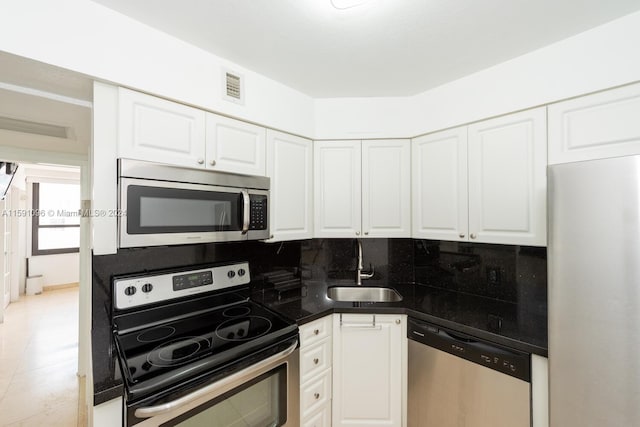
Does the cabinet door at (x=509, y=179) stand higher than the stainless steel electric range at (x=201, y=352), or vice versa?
the cabinet door at (x=509, y=179)

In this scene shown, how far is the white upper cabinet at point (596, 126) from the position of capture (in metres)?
1.20

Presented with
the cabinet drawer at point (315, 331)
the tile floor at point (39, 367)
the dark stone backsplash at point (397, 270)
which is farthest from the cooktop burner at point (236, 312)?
the tile floor at point (39, 367)

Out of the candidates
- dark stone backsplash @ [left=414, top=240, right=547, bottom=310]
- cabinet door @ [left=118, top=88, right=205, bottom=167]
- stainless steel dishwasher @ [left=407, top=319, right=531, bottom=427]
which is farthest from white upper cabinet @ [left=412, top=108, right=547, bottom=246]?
cabinet door @ [left=118, top=88, right=205, bottom=167]

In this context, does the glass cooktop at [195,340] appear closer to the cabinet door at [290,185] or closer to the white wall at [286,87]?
the cabinet door at [290,185]

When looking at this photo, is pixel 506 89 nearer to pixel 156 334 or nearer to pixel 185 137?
pixel 185 137

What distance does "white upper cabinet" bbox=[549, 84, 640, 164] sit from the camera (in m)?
1.20

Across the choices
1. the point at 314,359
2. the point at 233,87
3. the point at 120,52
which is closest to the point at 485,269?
the point at 314,359

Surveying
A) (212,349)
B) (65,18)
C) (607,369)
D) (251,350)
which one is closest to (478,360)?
(607,369)

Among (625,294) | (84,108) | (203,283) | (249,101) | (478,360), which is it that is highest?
(249,101)

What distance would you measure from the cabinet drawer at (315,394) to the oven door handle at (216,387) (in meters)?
0.37

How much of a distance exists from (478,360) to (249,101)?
194 centimetres

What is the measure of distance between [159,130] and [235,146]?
405mm

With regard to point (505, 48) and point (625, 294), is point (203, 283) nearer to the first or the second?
point (625, 294)

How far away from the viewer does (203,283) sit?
164 centimetres
